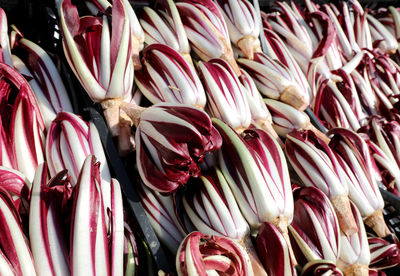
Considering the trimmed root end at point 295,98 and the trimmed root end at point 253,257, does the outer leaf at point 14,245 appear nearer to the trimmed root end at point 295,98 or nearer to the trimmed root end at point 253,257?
the trimmed root end at point 253,257

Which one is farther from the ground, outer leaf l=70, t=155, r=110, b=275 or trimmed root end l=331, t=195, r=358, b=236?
outer leaf l=70, t=155, r=110, b=275

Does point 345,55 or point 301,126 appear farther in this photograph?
point 345,55

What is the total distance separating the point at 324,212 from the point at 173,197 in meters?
0.47

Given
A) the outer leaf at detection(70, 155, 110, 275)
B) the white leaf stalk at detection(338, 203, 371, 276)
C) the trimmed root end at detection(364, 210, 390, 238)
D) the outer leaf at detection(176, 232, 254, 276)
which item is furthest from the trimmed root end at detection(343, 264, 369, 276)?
the outer leaf at detection(70, 155, 110, 275)

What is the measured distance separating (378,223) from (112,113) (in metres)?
1.00

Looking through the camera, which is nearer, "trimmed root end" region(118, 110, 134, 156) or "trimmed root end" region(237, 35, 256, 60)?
"trimmed root end" region(118, 110, 134, 156)

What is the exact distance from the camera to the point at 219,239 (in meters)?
1.04

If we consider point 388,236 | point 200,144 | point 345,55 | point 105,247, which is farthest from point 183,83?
point 345,55

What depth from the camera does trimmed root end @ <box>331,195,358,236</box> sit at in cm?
133

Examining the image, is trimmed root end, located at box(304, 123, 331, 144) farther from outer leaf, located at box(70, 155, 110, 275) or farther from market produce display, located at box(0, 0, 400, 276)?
outer leaf, located at box(70, 155, 110, 275)

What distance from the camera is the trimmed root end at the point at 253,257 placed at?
112cm

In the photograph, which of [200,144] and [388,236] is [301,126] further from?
[200,144]

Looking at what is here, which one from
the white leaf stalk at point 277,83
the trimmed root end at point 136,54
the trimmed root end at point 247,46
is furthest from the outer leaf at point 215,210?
the trimmed root end at point 247,46

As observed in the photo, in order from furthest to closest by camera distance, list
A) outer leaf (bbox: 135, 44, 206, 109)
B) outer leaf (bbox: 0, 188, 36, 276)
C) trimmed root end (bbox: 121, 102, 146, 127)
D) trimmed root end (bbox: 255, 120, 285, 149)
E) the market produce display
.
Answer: trimmed root end (bbox: 255, 120, 285, 149)
outer leaf (bbox: 135, 44, 206, 109)
trimmed root end (bbox: 121, 102, 146, 127)
the market produce display
outer leaf (bbox: 0, 188, 36, 276)
